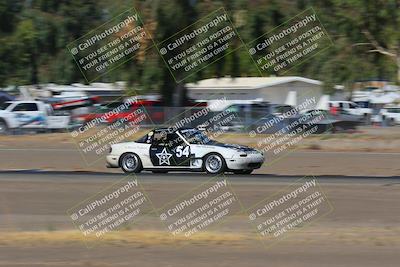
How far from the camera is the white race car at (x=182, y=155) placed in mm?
20297

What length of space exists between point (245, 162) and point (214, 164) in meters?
0.77

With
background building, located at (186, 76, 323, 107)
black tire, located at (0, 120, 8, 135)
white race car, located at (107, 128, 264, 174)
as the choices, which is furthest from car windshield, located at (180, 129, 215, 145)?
background building, located at (186, 76, 323, 107)

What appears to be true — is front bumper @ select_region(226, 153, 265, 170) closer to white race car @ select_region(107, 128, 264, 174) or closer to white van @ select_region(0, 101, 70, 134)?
white race car @ select_region(107, 128, 264, 174)

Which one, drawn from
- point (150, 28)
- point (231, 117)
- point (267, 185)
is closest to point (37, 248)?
point (267, 185)

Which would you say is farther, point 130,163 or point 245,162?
point 130,163

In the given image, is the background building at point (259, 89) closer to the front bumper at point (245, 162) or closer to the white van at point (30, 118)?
the white van at point (30, 118)

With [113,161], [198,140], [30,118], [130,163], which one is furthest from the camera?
[30,118]

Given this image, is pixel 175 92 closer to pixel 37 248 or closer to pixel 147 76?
pixel 147 76

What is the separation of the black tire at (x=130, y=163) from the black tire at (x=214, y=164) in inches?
70.7

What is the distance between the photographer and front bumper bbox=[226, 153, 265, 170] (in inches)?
795

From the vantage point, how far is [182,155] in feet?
67.6

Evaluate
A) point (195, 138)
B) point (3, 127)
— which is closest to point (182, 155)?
point (195, 138)

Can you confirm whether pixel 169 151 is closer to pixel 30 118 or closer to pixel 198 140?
pixel 198 140

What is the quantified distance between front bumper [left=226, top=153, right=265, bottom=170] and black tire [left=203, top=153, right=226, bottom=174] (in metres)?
0.16
